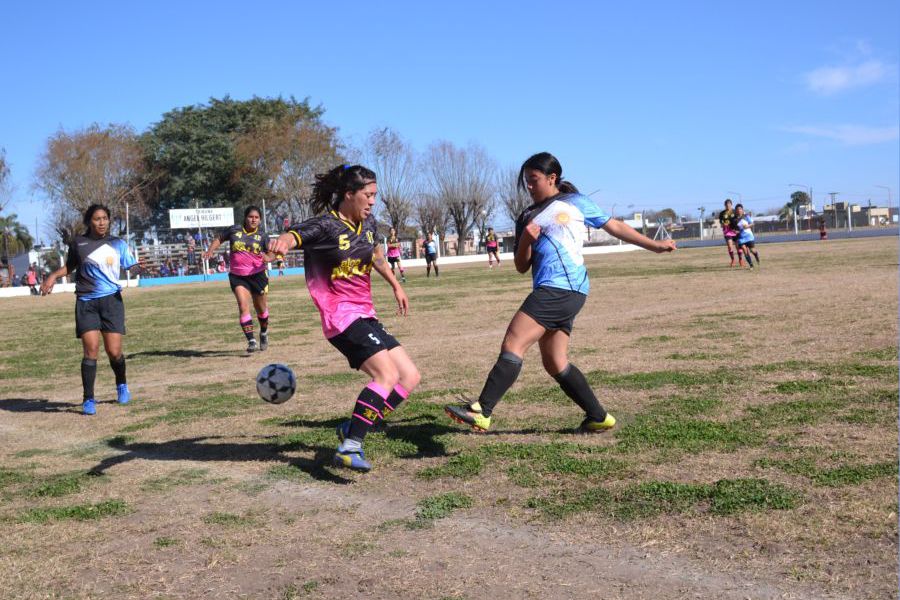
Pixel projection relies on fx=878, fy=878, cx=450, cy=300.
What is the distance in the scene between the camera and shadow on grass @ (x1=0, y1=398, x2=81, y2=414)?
9752 millimetres

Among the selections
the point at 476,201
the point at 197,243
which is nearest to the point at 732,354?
the point at 197,243

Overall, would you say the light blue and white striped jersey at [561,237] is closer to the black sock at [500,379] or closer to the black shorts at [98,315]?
the black sock at [500,379]

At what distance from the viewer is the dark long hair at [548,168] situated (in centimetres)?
645

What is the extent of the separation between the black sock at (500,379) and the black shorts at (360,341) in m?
0.81

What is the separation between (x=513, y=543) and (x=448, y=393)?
433cm

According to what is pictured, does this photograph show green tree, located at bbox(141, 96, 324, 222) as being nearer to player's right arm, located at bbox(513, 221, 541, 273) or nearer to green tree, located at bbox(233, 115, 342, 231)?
green tree, located at bbox(233, 115, 342, 231)

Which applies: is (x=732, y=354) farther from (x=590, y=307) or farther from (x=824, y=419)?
(x=590, y=307)

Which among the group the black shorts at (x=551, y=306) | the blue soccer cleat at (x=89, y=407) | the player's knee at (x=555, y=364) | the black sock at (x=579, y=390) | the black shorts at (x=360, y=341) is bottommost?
the blue soccer cleat at (x=89, y=407)

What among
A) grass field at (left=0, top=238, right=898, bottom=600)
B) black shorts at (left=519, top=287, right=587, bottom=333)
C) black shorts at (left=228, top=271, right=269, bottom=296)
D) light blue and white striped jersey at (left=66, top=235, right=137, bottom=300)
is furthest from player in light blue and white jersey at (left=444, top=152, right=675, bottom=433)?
black shorts at (left=228, top=271, right=269, bottom=296)

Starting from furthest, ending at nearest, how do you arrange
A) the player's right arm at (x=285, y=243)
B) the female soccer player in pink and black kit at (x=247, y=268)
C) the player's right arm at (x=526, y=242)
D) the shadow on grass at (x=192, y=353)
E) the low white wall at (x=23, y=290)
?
the low white wall at (x=23, y=290) < the female soccer player in pink and black kit at (x=247, y=268) < the shadow on grass at (x=192, y=353) < the player's right arm at (x=526, y=242) < the player's right arm at (x=285, y=243)

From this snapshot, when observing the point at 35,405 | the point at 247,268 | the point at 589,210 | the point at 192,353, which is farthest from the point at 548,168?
the point at 192,353

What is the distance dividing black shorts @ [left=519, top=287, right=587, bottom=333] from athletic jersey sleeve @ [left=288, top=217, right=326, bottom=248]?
154 cm

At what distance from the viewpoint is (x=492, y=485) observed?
5473mm

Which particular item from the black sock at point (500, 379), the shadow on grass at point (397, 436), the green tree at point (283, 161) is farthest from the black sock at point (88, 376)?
the green tree at point (283, 161)
